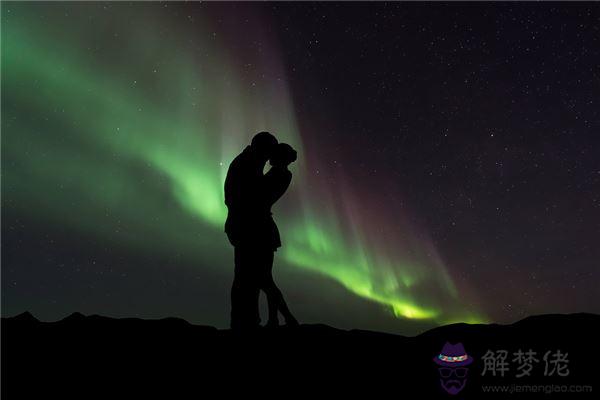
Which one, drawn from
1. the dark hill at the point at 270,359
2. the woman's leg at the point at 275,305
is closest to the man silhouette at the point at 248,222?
the woman's leg at the point at 275,305

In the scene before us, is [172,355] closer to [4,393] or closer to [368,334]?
[4,393]

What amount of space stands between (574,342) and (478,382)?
5.67ft

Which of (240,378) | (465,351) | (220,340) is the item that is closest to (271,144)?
(220,340)

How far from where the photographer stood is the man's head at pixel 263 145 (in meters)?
6.59

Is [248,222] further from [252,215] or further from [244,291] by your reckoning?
[244,291]

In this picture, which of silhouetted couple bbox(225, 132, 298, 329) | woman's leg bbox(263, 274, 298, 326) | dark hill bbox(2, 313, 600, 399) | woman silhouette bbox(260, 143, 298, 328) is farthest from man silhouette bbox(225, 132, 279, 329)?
dark hill bbox(2, 313, 600, 399)

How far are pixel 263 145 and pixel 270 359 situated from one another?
3.26 meters

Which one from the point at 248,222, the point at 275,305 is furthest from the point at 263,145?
the point at 275,305

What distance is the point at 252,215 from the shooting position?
656cm

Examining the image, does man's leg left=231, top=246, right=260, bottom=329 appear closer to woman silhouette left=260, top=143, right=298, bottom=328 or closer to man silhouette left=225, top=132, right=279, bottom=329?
man silhouette left=225, top=132, right=279, bottom=329

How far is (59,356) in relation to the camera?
5230 millimetres

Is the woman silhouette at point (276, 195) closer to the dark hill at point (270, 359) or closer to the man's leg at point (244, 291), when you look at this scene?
the man's leg at point (244, 291)

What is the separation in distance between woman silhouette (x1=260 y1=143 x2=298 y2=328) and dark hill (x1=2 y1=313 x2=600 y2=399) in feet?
1.84

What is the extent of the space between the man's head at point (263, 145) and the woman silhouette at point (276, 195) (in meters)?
0.09
